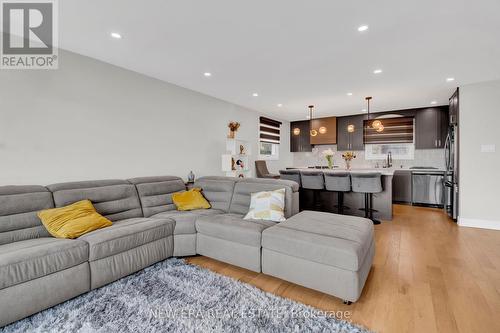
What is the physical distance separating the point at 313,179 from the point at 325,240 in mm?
2638

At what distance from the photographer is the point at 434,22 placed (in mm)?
2184

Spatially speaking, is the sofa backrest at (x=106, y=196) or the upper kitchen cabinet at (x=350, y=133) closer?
the sofa backrest at (x=106, y=196)

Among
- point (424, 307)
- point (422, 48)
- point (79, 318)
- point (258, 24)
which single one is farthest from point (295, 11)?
point (79, 318)

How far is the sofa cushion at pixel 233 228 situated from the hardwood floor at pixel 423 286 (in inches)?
13.6

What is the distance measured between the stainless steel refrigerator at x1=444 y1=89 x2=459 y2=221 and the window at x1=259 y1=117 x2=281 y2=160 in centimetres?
412

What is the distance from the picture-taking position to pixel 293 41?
2580 millimetres

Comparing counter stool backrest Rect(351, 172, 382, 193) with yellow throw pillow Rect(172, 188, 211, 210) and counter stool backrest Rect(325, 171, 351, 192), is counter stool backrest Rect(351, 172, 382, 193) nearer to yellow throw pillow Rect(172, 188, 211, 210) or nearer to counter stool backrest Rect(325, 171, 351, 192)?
counter stool backrest Rect(325, 171, 351, 192)

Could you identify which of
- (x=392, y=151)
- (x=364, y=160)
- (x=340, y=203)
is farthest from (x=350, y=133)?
(x=340, y=203)

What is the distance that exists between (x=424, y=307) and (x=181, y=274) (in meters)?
2.12

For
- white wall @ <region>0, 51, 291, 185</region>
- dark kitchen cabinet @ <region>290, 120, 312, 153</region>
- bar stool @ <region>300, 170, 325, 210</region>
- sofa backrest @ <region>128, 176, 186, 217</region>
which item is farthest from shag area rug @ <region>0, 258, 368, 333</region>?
dark kitchen cabinet @ <region>290, 120, 312, 153</region>

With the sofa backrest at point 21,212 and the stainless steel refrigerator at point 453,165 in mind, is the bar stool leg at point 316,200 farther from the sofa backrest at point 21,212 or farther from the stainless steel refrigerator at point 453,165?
the sofa backrest at point 21,212

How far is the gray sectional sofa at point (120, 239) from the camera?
1.72 m

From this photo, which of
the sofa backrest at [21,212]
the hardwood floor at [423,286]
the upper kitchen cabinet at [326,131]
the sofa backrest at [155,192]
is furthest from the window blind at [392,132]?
the sofa backrest at [21,212]

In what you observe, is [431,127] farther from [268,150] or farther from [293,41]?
[293,41]
